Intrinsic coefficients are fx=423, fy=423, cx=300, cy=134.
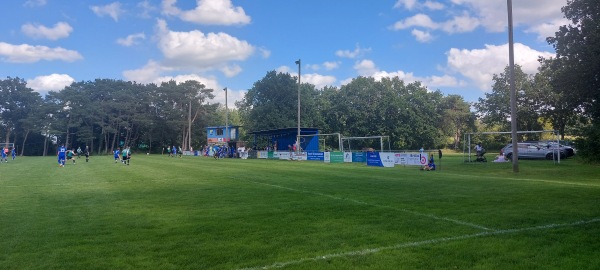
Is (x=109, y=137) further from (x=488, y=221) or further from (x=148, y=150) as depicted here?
(x=488, y=221)

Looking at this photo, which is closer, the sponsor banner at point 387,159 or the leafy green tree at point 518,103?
the sponsor banner at point 387,159

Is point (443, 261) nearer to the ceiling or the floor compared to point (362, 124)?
nearer to the floor

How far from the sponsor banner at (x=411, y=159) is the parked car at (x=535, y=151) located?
35.4 ft

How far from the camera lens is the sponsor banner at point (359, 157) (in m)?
35.0

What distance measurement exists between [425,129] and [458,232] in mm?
72033

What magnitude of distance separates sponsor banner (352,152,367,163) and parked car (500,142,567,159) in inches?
441

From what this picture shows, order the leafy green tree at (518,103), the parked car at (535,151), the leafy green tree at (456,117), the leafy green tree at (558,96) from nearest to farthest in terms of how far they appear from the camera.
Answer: the leafy green tree at (558,96), the parked car at (535,151), the leafy green tree at (518,103), the leafy green tree at (456,117)

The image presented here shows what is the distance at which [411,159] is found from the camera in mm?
28500

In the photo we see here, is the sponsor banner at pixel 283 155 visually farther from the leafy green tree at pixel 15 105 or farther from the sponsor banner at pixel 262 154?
the leafy green tree at pixel 15 105

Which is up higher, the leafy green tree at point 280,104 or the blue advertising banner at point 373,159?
the leafy green tree at point 280,104

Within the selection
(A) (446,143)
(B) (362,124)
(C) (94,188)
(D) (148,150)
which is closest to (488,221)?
(C) (94,188)

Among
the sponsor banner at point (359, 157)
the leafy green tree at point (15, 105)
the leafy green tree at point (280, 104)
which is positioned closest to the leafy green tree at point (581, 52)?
the sponsor banner at point (359, 157)

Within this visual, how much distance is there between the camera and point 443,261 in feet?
19.6

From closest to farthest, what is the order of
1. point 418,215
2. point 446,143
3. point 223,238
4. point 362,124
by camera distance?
point 223,238, point 418,215, point 362,124, point 446,143
